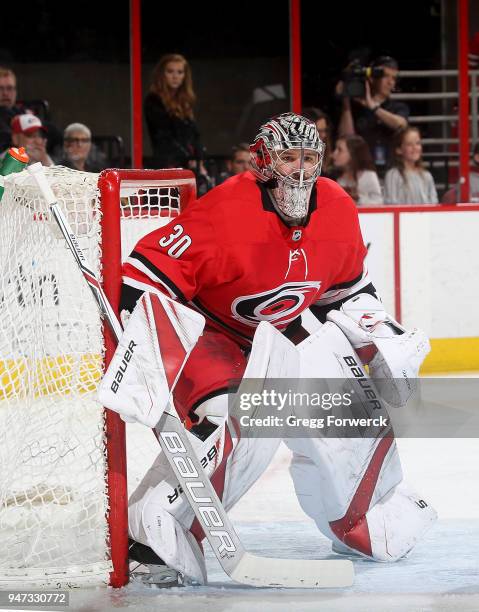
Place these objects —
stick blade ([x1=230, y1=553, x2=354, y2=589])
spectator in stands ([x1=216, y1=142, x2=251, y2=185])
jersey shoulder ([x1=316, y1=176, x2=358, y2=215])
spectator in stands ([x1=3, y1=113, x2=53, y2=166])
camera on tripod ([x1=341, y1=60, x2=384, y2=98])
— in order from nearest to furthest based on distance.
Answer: stick blade ([x1=230, y1=553, x2=354, y2=589]) < jersey shoulder ([x1=316, y1=176, x2=358, y2=215]) < spectator in stands ([x1=3, y1=113, x2=53, y2=166]) < spectator in stands ([x1=216, y1=142, x2=251, y2=185]) < camera on tripod ([x1=341, y1=60, x2=384, y2=98])

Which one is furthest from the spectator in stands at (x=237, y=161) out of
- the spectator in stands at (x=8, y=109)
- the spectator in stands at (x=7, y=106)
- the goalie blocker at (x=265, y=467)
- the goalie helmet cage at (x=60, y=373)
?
the goalie blocker at (x=265, y=467)

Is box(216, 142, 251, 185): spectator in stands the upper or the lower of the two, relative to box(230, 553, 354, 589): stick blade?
upper

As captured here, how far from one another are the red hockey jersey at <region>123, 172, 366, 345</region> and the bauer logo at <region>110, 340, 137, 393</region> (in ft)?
0.49

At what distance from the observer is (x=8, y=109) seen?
5418 mm

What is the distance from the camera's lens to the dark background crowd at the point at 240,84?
559 centimetres

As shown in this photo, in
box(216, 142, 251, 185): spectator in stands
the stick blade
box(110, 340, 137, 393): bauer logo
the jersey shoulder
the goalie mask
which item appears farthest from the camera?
box(216, 142, 251, 185): spectator in stands

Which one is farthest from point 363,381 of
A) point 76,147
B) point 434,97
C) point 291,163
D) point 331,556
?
point 434,97

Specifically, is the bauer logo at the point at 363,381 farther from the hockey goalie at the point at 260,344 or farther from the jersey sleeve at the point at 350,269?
the jersey sleeve at the point at 350,269

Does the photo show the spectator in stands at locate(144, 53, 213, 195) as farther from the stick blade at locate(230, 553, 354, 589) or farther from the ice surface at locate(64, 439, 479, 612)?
the stick blade at locate(230, 553, 354, 589)

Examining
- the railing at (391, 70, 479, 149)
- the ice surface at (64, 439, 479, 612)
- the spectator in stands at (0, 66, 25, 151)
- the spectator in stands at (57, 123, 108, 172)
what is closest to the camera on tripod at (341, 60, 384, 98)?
the railing at (391, 70, 479, 149)

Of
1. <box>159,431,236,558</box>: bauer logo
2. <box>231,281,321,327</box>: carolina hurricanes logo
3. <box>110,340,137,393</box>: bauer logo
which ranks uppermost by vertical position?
<box>231,281,321,327</box>: carolina hurricanes logo

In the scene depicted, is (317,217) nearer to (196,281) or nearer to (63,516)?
(196,281)

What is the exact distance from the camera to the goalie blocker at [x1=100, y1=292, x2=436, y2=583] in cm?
252

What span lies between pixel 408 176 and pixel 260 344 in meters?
3.28
